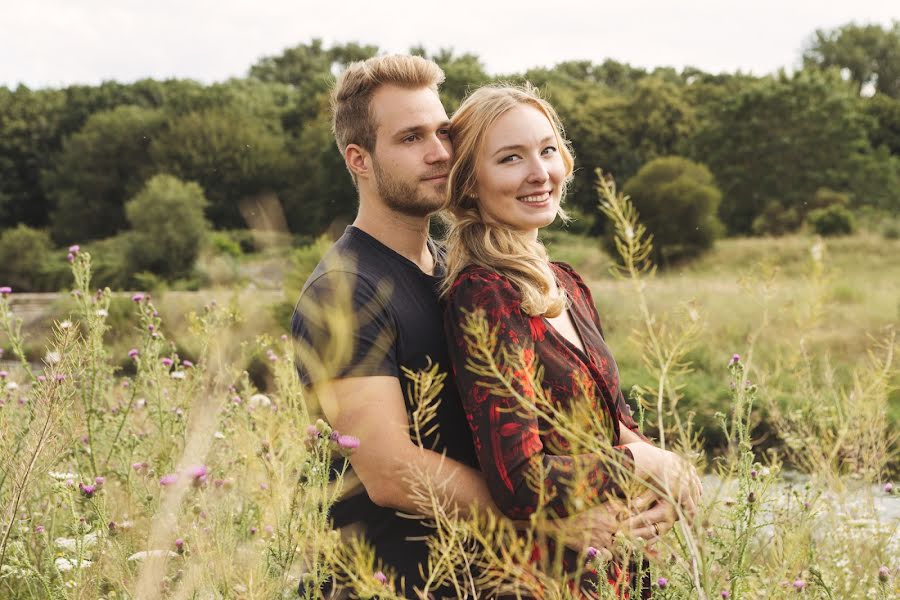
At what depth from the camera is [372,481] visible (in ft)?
7.27

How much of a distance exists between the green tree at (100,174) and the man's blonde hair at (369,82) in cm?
3759

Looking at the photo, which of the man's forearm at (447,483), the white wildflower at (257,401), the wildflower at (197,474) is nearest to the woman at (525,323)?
the man's forearm at (447,483)

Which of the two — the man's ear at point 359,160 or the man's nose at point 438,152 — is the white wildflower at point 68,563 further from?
the man's nose at point 438,152

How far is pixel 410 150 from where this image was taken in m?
2.77

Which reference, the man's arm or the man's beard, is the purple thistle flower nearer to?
the man's arm

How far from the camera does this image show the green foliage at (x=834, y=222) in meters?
25.1

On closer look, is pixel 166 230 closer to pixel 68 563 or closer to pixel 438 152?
pixel 68 563

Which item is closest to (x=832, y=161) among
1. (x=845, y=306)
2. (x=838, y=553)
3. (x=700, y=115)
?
(x=700, y=115)

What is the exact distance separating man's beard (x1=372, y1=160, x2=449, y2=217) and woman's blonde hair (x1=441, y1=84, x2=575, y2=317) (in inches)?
1.9

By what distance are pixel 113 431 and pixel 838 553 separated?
323 cm

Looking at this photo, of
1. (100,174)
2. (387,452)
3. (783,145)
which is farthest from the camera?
(100,174)

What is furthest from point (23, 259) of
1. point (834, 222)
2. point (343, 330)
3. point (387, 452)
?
point (387, 452)

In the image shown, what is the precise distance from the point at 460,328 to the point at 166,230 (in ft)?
90.4

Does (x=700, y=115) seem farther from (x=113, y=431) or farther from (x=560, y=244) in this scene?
(x=113, y=431)
